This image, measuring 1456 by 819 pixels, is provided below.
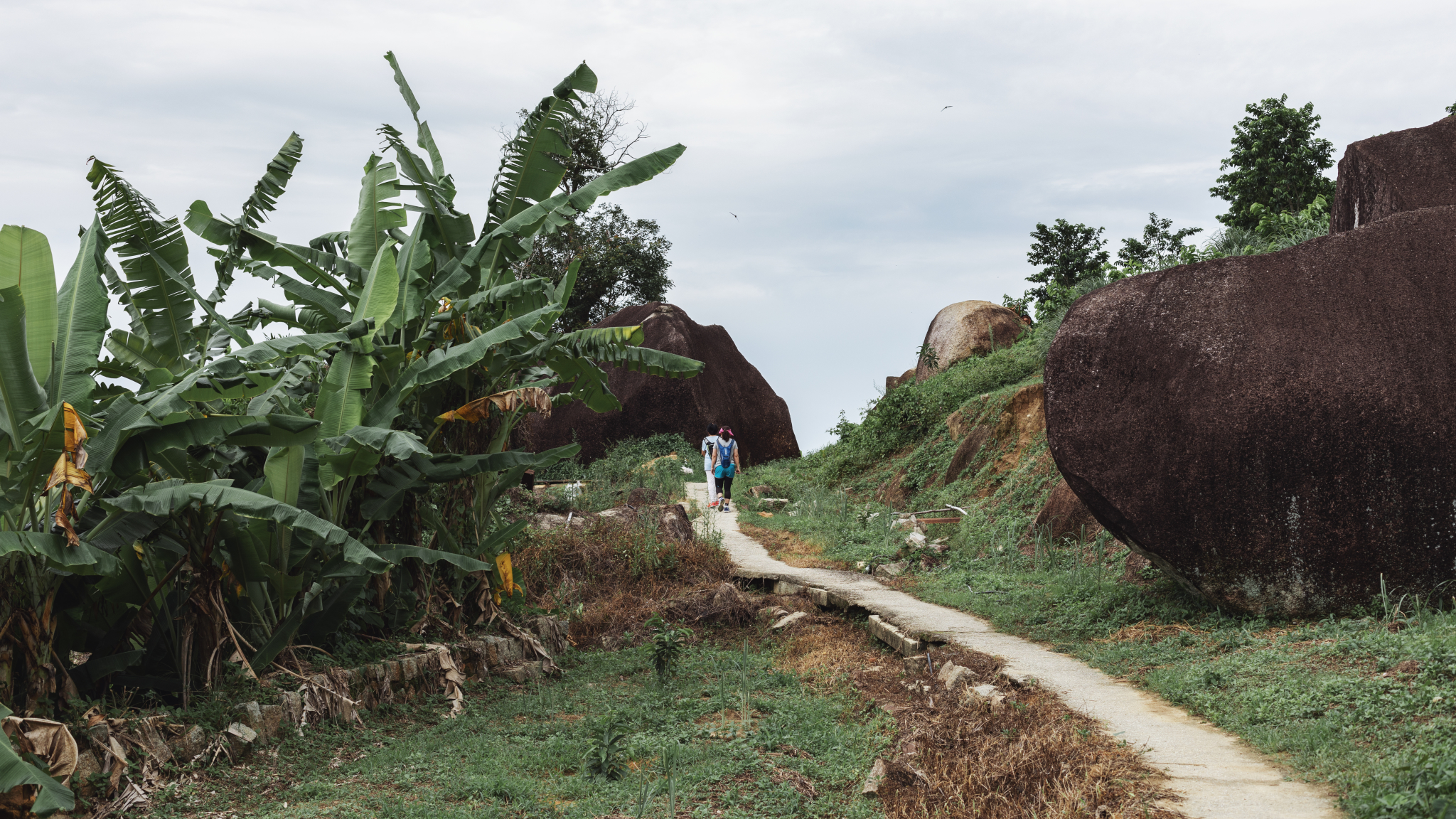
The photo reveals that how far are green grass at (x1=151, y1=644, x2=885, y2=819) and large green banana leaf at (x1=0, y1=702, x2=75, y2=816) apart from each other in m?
0.59

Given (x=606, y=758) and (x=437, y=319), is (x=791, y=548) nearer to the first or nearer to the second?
(x=437, y=319)

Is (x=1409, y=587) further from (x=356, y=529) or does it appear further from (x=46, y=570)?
(x=46, y=570)

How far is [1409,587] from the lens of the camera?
7980 millimetres

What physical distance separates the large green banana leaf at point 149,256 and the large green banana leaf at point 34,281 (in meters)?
1.20

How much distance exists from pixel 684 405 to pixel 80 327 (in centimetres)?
1873

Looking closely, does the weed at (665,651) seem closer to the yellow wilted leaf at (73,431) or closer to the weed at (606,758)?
the weed at (606,758)

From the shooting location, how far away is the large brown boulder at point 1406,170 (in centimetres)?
1109

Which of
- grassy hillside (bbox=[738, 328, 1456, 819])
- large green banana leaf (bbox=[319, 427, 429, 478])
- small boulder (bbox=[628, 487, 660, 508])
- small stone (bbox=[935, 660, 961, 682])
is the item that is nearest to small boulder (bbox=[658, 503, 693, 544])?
small boulder (bbox=[628, 487, 660, 508])

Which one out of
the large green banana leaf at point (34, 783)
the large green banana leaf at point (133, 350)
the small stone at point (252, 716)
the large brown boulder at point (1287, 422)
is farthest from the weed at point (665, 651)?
the large green banana leaf at point (34, 783)

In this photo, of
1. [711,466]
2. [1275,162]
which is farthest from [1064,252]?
[711,466]

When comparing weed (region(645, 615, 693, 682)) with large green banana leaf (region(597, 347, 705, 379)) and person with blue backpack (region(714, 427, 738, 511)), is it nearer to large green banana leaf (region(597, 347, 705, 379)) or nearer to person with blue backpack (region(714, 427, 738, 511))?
large green banana leaf (region(597, 347, 705, 379))

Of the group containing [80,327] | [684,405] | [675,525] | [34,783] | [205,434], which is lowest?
[34,783]

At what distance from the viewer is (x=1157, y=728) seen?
250 inches

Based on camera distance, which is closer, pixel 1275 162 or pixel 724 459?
pixel 724 459
